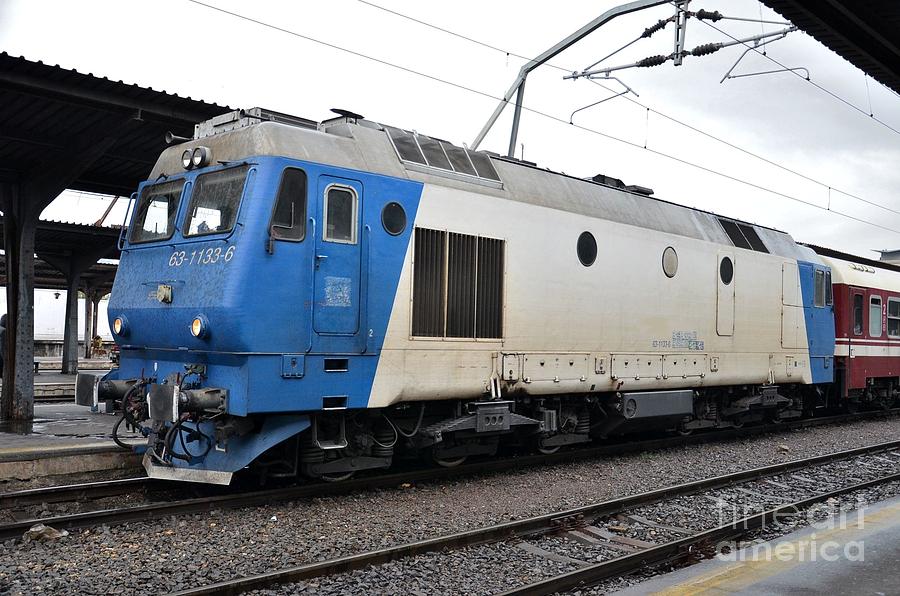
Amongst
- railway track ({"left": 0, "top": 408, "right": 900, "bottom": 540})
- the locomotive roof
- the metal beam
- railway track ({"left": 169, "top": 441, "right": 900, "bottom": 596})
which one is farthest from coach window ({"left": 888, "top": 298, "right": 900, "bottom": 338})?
railway track ({"left": 0, "top": 408, "right": 900, "bottom": 540})

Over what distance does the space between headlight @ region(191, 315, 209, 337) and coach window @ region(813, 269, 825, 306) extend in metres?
13.4

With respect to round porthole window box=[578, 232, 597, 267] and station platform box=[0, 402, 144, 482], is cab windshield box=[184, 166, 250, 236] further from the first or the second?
round porthole window box=[578, 232, 597, 267]

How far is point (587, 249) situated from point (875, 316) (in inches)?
471

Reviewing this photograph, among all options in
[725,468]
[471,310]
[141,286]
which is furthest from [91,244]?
[725,468]

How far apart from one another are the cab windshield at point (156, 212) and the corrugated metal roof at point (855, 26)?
6.27 metres

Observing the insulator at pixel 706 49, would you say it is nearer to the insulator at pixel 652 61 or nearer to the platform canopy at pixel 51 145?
the insulator at pixel 652 61

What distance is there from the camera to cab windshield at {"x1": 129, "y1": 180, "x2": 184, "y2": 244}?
870cm

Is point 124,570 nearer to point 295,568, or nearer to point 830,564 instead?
point 295,568

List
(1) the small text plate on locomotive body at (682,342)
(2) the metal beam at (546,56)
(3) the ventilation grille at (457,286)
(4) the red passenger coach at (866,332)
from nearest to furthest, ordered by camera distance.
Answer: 1. (3) the ventilation grille at (457,286)
2. (1) the small text plate on locomotive body at (682,342)
3. (2) the metal beam at (546,56)
4. (4) the red passenger coach at (866,332)

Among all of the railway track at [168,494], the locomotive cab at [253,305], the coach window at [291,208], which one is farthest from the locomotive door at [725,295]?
the coach window at [291,208]

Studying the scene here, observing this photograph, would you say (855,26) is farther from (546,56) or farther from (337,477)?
(546,56)

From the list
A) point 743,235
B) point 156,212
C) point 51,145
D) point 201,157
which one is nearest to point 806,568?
point 201,157

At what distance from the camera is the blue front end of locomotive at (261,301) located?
755cm

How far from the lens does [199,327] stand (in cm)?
764
